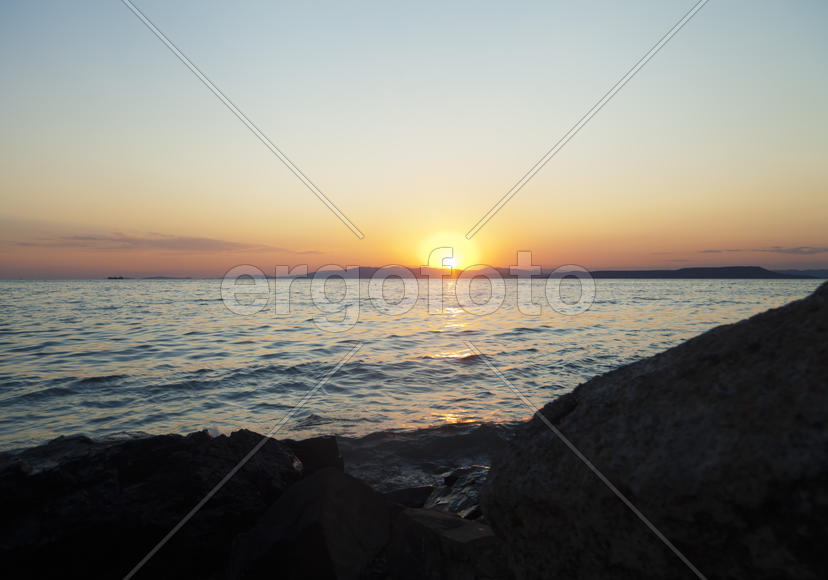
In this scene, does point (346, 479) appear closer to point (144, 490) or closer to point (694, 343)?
point (144, 490)

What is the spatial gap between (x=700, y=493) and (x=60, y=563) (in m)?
4.90

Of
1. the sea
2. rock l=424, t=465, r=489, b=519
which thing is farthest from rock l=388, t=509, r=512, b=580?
the sea

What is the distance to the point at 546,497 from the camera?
9.32ft

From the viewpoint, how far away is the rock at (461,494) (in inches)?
199

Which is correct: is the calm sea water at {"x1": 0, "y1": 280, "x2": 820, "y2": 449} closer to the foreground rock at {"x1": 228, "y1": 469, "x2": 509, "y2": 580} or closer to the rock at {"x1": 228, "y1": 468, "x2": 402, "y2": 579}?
the rock at {"x1": 228, "y1": 468, "x2": 402, "y2": 579}

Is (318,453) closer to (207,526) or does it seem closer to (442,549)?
(207,526)

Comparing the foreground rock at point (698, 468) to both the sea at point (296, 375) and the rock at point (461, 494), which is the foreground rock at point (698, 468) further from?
the sea at point (296, 375)

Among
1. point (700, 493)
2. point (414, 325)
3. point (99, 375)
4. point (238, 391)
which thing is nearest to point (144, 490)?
point (700, 493)

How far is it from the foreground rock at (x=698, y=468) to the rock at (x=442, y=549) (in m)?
0.53

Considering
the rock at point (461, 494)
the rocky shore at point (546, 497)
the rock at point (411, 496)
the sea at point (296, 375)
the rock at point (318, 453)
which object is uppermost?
the rocky shore at point (546, 497)

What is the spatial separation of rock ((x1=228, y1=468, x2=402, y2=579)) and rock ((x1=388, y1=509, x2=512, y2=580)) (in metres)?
0.28

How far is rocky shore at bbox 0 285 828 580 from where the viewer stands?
202 cm

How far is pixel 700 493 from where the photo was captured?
2.12 metres

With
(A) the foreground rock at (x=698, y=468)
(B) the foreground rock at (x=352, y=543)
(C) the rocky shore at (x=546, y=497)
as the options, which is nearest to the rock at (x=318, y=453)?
(C) the rocky shore at (x=546, y=497)
